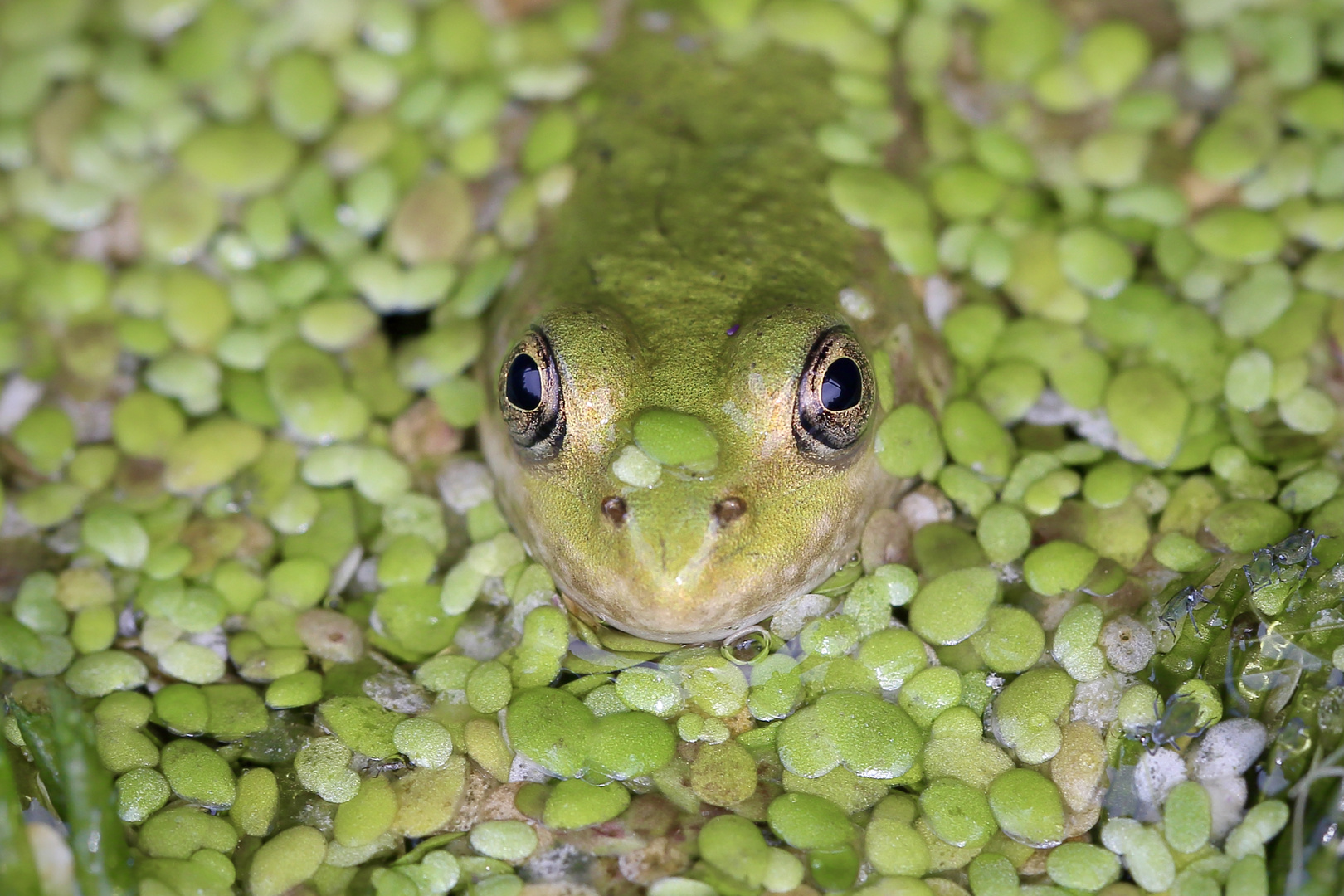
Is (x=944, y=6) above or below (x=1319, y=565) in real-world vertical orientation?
above

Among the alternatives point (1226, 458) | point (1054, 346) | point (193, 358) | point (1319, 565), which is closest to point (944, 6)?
point (1054, 346)

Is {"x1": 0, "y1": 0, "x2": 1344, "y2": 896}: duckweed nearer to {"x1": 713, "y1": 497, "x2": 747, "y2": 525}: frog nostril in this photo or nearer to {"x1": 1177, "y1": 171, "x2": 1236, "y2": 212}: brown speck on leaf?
{"x1": 1177, "y1": 171, "x2": 1236, "y2": 212}: brown speck on leaf

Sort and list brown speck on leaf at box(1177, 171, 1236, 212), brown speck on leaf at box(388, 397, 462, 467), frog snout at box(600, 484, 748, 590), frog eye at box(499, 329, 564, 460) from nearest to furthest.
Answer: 1. frog snout at box(600, 484, 748, 590)
2. frog eye at box(499, 329, 564, 460)
3. brown speck on leaf at box(388, 397, 462, 467)
4. brown speck on leaf at box(1177, 171, 1236, 212)

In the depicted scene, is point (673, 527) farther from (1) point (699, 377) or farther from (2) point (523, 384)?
(2) point (523, 384)

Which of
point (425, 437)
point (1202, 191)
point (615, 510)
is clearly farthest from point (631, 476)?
point (1202, 191)

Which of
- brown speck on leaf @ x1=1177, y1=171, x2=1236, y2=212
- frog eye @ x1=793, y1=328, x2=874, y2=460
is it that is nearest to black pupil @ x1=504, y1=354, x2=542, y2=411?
frog eye @ x1=793, y1=328, x2=874, y2=460

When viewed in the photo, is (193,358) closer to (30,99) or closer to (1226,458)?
(30,99)

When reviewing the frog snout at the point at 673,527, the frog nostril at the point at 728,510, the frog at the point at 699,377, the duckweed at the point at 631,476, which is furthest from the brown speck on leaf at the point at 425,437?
the frog nostril at the point at 728,510

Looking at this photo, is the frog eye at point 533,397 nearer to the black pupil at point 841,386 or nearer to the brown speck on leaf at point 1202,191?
the black pupil at point 841,386
